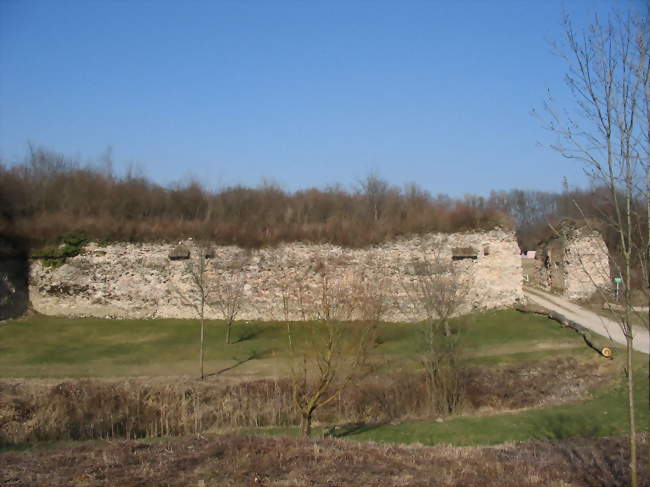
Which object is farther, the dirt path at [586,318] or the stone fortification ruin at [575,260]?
the stone fortification ruin at [575,260]

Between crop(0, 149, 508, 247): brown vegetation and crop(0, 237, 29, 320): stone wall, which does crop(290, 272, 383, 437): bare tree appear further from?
crop(0, 237, 29, 320): stone wall

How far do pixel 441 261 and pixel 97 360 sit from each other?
15128 mm

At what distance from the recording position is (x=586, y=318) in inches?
842

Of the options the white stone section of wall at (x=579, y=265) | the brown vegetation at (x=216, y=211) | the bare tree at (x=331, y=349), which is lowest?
the bare tree at (x=331, y=349)

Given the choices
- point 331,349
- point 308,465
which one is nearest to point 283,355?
point 331,349

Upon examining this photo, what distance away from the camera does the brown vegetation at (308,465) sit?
641 centimetres

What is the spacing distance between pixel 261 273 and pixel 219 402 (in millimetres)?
12258

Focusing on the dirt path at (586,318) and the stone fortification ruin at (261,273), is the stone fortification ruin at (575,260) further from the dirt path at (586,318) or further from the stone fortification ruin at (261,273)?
the stone fortification ruin at (261,273)

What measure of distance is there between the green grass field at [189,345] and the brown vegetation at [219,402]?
3.91ft

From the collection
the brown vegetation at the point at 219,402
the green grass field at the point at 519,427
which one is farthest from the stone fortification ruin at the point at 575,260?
the green grass field at the point at 519,427

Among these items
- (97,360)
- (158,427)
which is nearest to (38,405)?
(158,427)

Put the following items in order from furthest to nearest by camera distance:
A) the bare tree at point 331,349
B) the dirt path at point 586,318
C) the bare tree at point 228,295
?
1. the bare tree at point 228,295
2. the dirt path at point 586,318
3. the bare tree at point 331,349

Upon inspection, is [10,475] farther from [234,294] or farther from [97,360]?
[234,294]

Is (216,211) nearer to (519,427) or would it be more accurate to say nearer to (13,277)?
(13,277)
